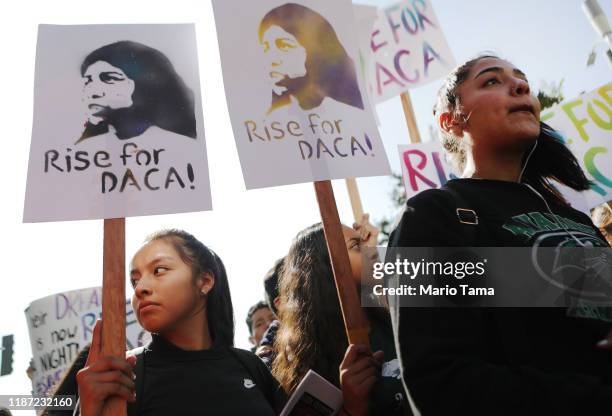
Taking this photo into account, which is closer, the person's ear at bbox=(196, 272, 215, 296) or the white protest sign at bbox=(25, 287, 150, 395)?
the person's ear at bbox=(196, 272, 215, 296)

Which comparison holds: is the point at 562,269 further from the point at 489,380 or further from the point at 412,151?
the point at 412,151

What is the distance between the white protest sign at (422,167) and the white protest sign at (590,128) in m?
0.80

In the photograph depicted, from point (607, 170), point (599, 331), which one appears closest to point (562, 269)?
point (599, 331)

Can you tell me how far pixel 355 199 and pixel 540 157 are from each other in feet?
6.44

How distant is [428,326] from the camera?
4.07 feet

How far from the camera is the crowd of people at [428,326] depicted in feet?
3.87

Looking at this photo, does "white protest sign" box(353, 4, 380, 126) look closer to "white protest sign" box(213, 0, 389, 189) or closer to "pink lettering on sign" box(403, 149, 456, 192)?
"pink lettering on sign" box(403, 149, 456, 192)

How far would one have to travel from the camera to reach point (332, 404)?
72.6 inches

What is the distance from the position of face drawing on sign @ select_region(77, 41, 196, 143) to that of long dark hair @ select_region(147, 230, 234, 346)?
1.39 ft

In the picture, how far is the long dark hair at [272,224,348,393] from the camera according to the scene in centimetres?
217

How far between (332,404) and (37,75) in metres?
1.63

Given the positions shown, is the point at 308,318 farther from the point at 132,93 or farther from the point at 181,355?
the point at 132,93

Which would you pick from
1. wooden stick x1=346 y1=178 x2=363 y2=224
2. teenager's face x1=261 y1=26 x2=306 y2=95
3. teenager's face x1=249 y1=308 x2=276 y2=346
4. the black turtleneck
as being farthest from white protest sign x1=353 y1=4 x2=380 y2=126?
the black turtleneck

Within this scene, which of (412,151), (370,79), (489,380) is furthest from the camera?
(370,79)
